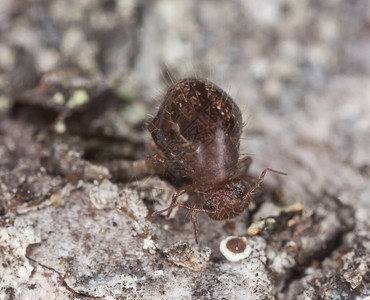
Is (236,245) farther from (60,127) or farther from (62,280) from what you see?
(60,127)

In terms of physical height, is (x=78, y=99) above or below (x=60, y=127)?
above

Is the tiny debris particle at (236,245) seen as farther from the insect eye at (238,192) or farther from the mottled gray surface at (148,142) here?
the insect eye at (238,192)

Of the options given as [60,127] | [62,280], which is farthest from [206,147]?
[60,127]

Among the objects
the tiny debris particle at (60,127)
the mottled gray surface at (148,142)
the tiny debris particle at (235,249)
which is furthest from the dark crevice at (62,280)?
the tiny debris particle at (60,127)

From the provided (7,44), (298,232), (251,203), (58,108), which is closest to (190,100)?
(251,203)

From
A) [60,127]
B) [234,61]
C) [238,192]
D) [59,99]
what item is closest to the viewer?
[238,192]

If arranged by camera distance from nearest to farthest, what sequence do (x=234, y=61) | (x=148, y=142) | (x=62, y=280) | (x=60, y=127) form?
(x=62, y=280) → (x=148, y=142) → (x=60, y=127) → (x=234, y=61)

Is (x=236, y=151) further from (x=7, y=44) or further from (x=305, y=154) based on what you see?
(x=7, y=44)
